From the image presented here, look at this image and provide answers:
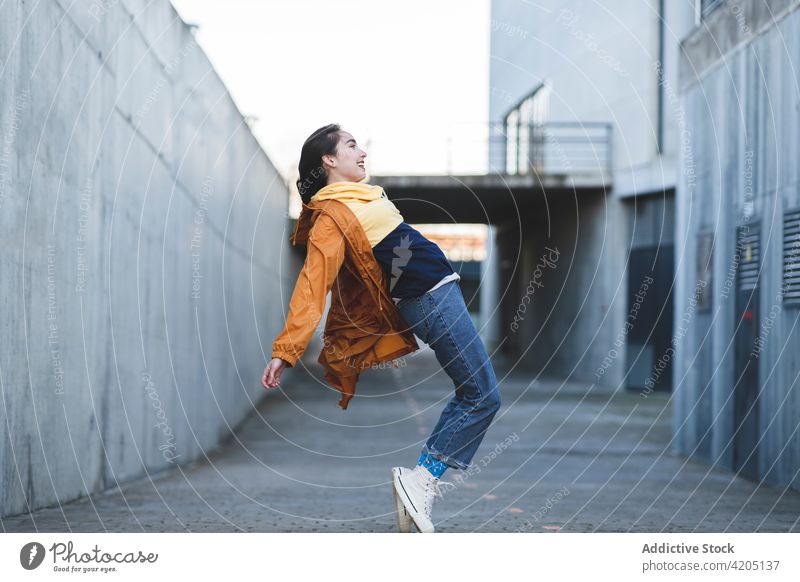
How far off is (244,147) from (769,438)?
21.1 feet

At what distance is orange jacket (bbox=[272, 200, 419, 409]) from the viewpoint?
4.00 metres

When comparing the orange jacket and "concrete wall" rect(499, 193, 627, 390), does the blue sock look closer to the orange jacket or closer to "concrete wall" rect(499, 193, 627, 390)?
the orange jacket

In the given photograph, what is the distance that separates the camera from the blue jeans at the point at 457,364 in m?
4.20

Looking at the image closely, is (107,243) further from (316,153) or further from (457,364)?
(457,364)

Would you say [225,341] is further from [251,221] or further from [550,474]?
[550,474]

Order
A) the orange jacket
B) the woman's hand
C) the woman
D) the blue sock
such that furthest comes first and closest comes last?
the blue sock
the woman
the orange jacket
the woman's hand

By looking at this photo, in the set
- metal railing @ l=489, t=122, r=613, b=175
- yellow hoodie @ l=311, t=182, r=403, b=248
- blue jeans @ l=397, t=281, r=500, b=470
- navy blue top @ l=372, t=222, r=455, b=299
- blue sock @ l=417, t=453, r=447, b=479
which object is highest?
metal railing @ l=489, t=122, r=613, b=175

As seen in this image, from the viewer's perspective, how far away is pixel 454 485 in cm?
694

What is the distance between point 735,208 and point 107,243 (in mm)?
4271

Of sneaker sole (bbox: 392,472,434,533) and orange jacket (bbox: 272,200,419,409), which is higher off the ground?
orange jacket (bbox: 272,200,419,409)

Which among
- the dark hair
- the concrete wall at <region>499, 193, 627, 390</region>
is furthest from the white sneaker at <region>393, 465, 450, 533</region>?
the concrete wall at <region>499, 193, 627, 390</region>

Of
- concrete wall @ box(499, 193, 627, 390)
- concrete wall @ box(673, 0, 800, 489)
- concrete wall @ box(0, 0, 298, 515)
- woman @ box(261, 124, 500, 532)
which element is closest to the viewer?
woman @ box(261, 124, 500, 532)

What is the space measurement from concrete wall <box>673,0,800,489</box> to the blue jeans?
2872mm
